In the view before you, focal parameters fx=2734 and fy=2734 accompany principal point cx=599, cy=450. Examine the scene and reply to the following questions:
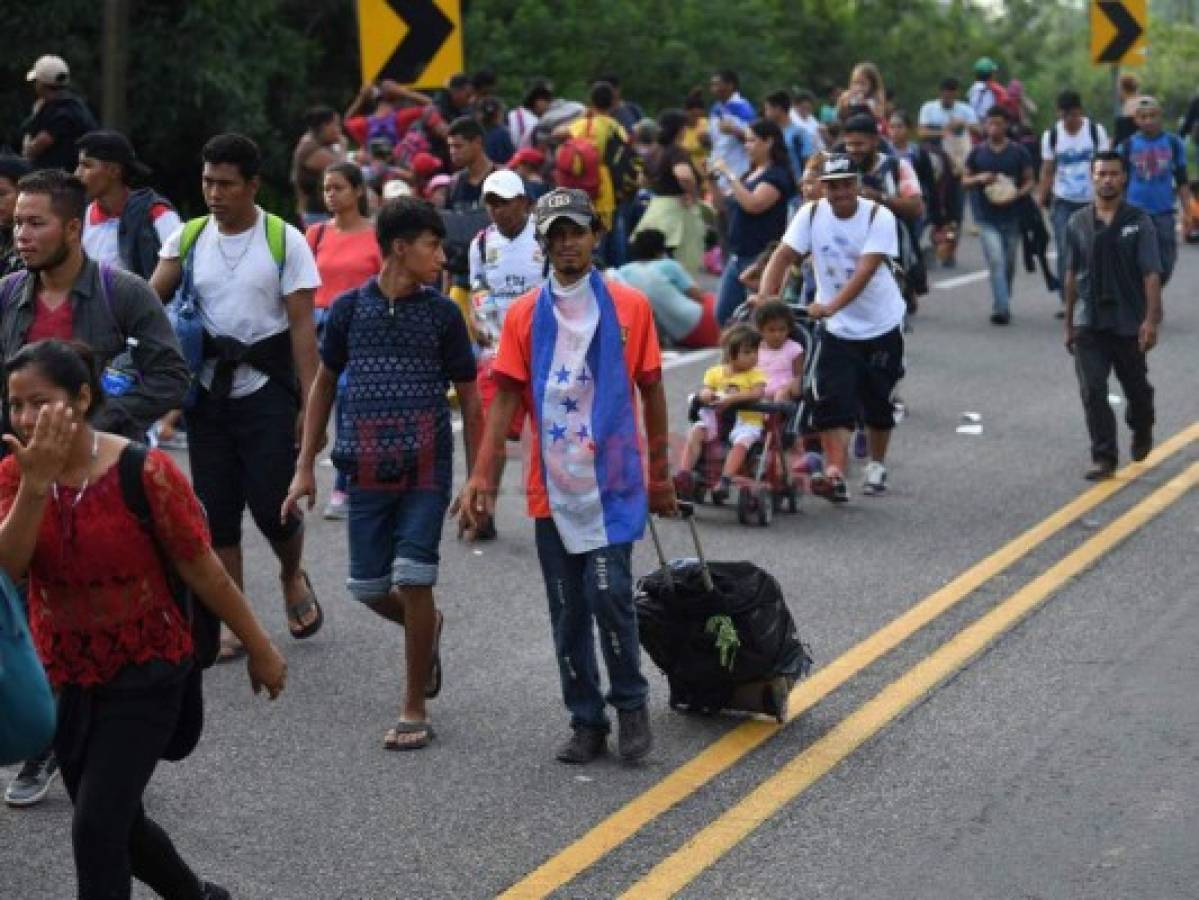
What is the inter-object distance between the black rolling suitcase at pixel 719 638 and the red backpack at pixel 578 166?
1140cm

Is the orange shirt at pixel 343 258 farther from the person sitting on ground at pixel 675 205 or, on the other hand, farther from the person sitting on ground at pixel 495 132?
the person sitting on ground at pixel 495 132

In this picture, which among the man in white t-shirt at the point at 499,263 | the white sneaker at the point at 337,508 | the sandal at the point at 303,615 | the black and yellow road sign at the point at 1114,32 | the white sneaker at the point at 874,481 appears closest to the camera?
the sandal at the point at 303,615

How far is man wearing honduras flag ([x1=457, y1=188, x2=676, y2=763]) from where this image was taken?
340 inches

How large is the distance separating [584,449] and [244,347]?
1847 mm

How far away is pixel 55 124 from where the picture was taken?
1694cm

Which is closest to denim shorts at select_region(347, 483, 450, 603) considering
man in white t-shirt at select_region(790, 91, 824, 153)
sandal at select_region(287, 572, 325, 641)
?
sandal at select_region(287, 572, 325, 641)

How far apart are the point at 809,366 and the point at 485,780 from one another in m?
5.78

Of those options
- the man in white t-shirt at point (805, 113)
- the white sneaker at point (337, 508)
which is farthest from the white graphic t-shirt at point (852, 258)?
the man in white t-shirt at point (805, 113)

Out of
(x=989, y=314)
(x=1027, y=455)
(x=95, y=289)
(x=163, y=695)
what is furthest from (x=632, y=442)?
(x=989, y=314)

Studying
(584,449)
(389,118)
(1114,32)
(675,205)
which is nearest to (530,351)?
(584,449)

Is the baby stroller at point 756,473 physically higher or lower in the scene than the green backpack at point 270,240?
lower

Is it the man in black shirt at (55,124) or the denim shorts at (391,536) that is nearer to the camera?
the denim shorts at (391,536)

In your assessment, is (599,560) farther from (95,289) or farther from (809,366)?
(809,366)

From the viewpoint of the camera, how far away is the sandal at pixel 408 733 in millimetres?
8984
